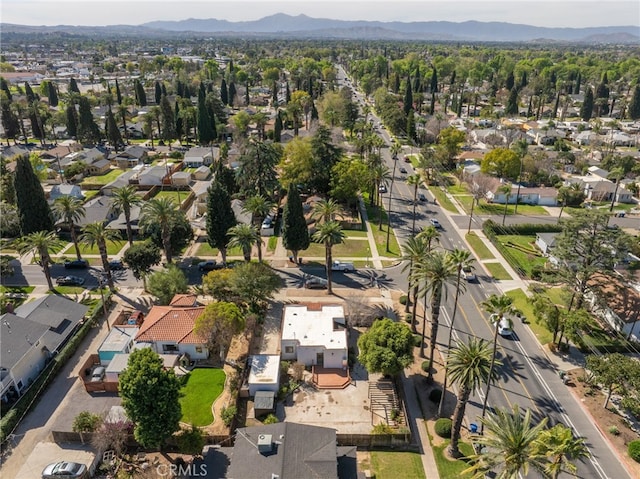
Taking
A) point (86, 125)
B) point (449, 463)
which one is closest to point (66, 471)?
point (449, 463)

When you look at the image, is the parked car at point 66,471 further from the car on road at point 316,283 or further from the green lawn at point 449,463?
the car on road at point 316,283

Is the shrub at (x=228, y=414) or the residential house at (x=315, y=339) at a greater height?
the residential house at (x=315, y=339)

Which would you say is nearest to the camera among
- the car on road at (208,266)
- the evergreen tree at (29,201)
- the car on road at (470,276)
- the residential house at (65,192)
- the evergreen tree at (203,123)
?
the car on road at (470,276)

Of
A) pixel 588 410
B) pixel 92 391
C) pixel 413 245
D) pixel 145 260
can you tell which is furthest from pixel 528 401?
pixel 145 260

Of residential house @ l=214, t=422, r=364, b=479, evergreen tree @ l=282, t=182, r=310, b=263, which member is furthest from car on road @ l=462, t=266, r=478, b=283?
residential house @ l=214, t=422, r=364, b=479

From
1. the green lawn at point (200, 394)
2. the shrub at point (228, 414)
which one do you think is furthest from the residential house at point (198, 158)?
the shrub at point (228, 414)

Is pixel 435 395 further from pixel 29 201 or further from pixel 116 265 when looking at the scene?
pixel 29 201
